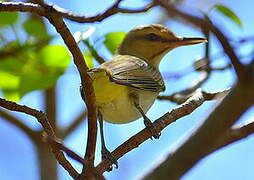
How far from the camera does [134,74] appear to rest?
3.14 meters

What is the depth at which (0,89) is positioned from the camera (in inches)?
109

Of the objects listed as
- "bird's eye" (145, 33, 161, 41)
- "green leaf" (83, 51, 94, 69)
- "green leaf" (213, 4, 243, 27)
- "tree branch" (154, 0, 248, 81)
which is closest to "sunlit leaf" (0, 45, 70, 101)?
"green leaf" (83, 51, 94, 69)

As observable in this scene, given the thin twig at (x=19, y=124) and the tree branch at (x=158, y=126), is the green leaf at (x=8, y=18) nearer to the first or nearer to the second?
the tree branch at (x=158, y=126)

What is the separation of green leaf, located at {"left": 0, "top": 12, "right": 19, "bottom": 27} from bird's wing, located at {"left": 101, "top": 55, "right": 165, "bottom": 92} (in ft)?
1.72

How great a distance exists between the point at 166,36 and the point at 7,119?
134cm

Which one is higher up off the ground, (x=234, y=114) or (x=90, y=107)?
(x=234, y=114)

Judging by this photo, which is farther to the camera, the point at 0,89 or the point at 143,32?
the point at 143,32

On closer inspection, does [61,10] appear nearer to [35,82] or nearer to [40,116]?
[40,116]

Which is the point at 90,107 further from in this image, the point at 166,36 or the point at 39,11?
the point at 166,36

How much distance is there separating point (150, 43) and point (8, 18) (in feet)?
5.76

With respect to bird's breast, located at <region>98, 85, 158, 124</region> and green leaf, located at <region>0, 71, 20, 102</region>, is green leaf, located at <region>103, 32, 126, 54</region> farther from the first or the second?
green leaf, located at <region>0, 71, 20, 102</region>

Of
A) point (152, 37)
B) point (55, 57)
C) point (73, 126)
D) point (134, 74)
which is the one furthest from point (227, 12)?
point (73, 126)

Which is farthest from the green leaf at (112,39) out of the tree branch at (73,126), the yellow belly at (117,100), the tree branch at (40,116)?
the tree branch at (73,126)

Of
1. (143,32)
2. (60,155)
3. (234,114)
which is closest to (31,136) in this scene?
(143,32)
